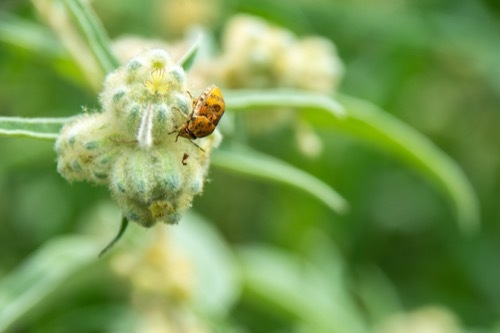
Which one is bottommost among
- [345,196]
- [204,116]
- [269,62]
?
[204,116]

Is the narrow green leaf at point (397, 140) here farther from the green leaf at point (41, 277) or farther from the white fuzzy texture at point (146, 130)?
the white fuzzy texture at point (146, 130)

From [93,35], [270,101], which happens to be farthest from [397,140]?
[93,35]

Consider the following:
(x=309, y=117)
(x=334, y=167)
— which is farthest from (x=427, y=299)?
(x=309, y=117)

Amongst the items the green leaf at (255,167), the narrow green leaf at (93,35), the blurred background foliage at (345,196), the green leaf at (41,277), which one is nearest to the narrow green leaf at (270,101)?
the green leaf at (255,167)

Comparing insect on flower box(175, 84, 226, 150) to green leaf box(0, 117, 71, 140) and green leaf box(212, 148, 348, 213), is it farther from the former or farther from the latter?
green leaf box(212, 148, 348, 213)

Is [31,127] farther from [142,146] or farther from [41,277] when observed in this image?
[41,277]

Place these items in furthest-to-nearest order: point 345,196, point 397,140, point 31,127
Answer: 1. point 345,196
2. point 397,140
3. point 31,127
